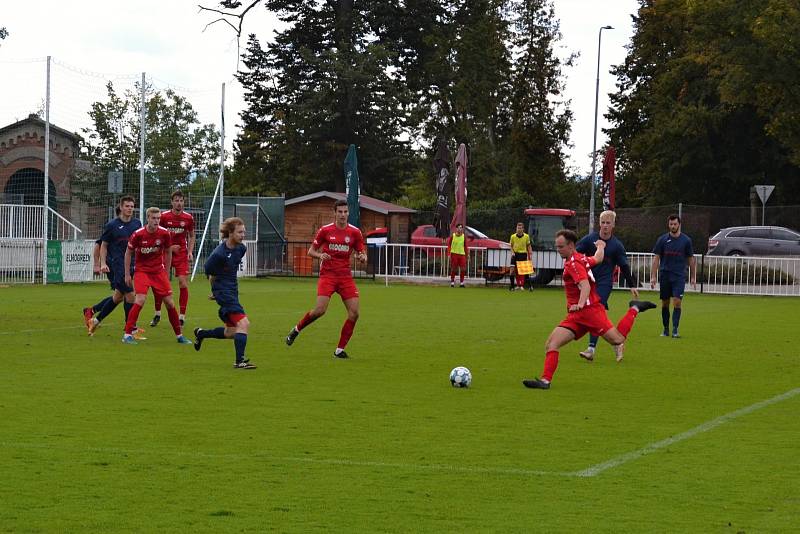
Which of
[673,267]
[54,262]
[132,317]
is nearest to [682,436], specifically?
[132,317]

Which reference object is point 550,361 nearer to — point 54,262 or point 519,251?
point 519,251

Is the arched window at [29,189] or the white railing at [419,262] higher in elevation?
the arched window at [29,189]

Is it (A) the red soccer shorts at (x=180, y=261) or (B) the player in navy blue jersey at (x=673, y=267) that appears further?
(B) the player in navy blue jersey at (x=673, y=267)

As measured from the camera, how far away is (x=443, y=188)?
38.9 metres

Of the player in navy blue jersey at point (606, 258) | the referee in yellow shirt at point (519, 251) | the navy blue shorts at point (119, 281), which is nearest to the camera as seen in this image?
the player in navy blue jersey at point (606, 258)

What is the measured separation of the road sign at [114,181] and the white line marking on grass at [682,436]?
2671cm

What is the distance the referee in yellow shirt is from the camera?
113 ft

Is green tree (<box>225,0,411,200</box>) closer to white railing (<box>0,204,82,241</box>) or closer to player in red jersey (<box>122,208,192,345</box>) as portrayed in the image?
white railing (<box>0,204,82,241</box>)

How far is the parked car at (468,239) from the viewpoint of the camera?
42719 mm

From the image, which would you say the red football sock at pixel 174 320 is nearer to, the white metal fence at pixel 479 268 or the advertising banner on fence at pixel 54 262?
the advertising banner on fence at pixel 54 262

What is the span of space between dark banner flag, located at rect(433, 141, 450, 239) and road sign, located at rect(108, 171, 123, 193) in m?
9.99

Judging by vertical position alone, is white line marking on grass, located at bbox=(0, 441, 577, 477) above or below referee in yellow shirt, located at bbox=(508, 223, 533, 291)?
below

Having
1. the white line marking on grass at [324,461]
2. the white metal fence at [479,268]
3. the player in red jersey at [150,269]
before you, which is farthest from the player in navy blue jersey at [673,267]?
the white metal fence at [479,268]

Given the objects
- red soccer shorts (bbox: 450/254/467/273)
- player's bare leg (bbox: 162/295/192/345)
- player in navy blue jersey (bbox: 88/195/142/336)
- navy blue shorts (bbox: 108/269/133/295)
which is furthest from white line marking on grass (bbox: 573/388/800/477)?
red soccer shorts (bbox: 450/254/467/273)
